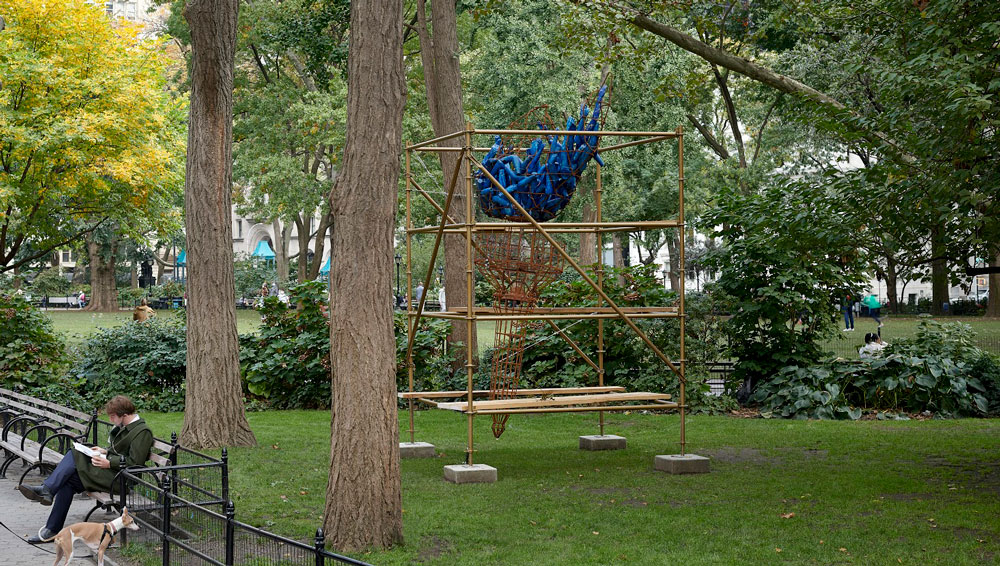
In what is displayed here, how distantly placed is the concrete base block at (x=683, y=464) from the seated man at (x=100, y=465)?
561cm

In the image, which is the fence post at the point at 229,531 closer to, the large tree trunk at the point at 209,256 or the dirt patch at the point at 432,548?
the dirt patch at the point at 432,548

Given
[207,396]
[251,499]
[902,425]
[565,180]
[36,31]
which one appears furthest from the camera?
[36,31]

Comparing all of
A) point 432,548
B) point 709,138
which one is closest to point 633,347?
point 432,548

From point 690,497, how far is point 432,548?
3146 millimetres

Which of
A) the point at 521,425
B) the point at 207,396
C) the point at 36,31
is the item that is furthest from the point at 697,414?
the point at 36,31

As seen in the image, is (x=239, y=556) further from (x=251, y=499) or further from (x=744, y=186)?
(x=744, y=186)

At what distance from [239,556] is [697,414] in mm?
10694

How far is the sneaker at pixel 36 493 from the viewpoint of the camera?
898 cm

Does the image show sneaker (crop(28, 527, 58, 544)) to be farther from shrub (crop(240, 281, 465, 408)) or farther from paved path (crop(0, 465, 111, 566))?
shrub (crop(240, 281, 465, 408))

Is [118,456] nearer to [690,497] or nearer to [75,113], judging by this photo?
[690,497]

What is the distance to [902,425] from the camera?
48.8ft

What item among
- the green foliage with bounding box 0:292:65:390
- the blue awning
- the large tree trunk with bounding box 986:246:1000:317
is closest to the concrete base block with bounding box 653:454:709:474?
the green foliage with bounding box 0:292:65:390

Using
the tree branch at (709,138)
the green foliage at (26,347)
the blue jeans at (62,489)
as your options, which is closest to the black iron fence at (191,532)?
the blue jeans at (62,489)

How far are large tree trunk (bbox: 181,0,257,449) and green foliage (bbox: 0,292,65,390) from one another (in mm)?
5916
